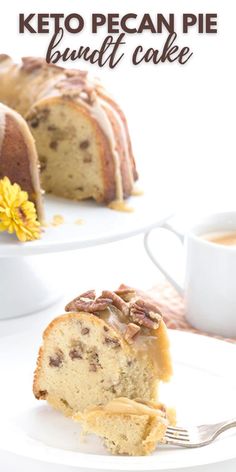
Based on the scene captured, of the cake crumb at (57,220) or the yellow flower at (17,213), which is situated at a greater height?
the yellow flower at (17,213)

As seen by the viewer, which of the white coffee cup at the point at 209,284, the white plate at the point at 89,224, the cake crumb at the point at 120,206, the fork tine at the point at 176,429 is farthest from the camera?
the cake crumb at the point at 120,206

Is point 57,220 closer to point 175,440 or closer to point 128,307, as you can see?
point 128,307

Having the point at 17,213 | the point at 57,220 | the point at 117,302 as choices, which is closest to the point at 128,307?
the point at 117,302

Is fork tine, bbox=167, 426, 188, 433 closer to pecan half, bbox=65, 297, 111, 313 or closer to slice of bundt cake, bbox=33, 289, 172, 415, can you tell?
slice of bundt cake, bbox=33, 289, 172, 415

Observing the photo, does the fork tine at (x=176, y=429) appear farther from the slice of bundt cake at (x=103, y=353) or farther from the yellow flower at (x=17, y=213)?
the yellow flower at (x=17, y=213)

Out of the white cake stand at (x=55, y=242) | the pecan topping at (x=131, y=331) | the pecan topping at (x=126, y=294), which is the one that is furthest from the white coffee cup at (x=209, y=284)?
the pecan topping at (x=131, y=331)

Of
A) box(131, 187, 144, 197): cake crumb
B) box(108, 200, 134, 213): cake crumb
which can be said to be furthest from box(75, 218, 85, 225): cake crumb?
box(131, 187, 144, 197): cake crumb
